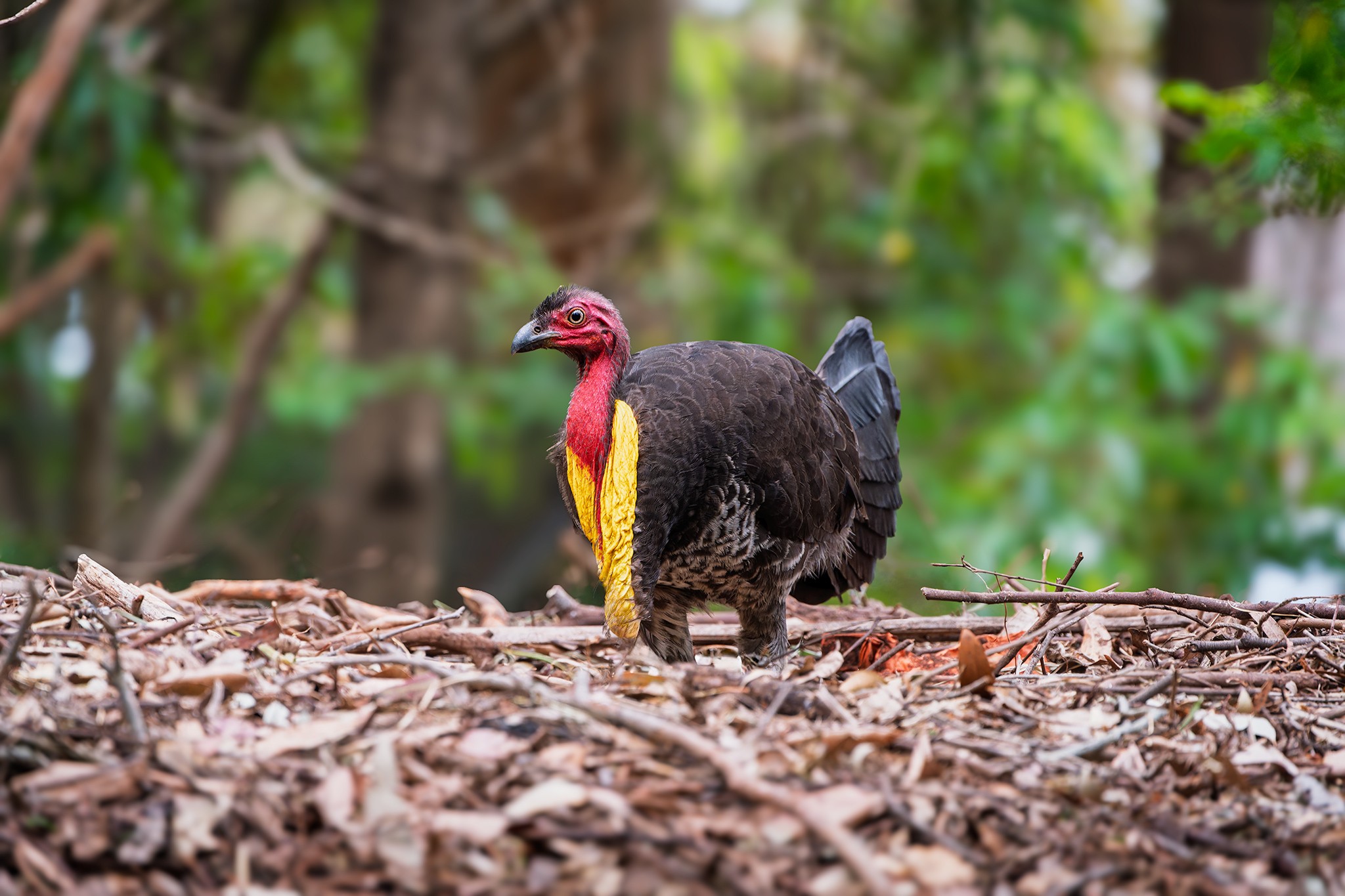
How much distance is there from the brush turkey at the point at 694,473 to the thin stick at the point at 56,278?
4090 mm

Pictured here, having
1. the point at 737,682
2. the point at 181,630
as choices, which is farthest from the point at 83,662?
the point at 737,682

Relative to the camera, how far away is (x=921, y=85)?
8609 mm

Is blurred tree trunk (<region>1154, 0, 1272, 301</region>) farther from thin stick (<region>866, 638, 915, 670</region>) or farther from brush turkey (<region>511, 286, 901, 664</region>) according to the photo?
thin stick (<region>866, 638, 915, 670</region>)

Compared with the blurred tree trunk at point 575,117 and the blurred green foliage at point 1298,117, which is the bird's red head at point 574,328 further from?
the blurred tree trunk at point 575,117

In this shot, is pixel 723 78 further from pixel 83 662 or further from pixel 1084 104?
pixel 83 662

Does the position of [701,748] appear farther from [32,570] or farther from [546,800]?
[32,570]

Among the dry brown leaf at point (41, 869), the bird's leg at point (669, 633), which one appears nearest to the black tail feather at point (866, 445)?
the bird's leg at point (669, 633)

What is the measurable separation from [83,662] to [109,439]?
6.35 metres

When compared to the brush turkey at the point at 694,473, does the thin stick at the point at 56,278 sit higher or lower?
higher

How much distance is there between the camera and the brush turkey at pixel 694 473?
3.34 m

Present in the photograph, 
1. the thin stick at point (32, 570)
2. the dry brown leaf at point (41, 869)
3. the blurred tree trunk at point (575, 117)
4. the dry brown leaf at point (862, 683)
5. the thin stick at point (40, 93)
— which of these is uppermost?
the blurred tree trunk at point (575, 117)

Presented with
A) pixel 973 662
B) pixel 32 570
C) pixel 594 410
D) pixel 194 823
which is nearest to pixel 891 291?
pixel 594 410

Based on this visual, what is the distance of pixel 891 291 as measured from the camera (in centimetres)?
915

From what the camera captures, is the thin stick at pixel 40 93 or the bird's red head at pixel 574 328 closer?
the bird's red head at pixel 574 328
